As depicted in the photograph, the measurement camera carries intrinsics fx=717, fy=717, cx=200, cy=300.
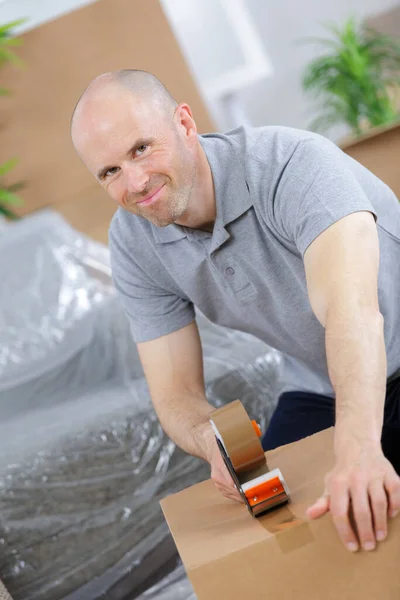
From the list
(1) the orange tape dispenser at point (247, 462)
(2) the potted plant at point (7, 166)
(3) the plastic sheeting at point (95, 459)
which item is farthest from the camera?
(2) the potted plant at point (7, 166)

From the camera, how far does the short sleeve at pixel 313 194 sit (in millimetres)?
998

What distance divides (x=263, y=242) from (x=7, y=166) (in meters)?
1.88

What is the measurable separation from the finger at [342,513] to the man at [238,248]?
0.11 meters

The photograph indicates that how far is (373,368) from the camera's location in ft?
2.68

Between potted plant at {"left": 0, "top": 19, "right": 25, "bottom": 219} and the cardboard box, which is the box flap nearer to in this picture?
the cardboard box

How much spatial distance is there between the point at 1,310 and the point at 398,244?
4.22 ft

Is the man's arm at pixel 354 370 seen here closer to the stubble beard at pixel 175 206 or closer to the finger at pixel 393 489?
the finger at pixel 393 489

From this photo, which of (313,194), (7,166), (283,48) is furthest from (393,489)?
(283,48)

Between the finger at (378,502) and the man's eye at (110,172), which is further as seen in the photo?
the man's eye at (110,172)

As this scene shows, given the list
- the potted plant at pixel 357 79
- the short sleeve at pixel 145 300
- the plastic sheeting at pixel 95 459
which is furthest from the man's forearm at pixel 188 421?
the potted plant at pixel 357 79

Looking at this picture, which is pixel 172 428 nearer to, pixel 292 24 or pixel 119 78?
pixel 119 78

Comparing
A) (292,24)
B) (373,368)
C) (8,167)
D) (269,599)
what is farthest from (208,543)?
(292,24)

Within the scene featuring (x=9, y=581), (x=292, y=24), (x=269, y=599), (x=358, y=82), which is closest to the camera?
(x=269, y=599)

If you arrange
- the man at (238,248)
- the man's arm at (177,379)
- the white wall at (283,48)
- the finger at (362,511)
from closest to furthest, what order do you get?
the finger at (362,511), the man at (238,248), the man's arm at (177,379), the white wall at (283,48)
